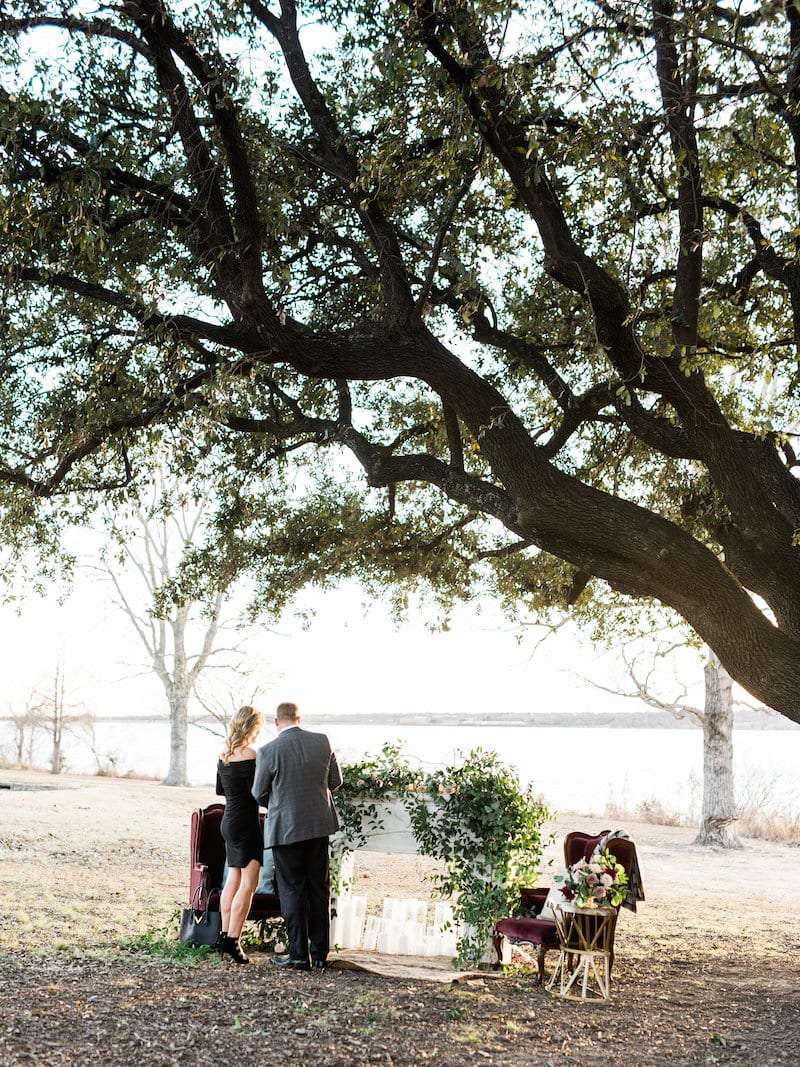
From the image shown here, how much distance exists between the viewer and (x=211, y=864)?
7.37 meters

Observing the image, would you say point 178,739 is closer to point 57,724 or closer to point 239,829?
point 57,724

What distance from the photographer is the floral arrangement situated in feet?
21.7

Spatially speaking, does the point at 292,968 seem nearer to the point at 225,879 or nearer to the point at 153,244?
the point at 225,879

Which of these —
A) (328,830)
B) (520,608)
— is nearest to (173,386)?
(328,830)

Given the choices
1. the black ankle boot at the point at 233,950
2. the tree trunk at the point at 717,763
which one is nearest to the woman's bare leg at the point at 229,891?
the black ankle boot at the point at 233,950

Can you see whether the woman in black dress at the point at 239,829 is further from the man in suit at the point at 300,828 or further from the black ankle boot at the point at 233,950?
the man in suit at the point at 300,828

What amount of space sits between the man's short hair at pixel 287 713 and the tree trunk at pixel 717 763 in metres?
12.2

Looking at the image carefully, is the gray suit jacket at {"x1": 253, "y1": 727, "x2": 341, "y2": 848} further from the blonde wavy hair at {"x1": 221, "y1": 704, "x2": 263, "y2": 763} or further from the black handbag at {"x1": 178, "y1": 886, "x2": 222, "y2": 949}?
the black handbag at {"x1": 178, "y1": 886, "x2": 222, "y2": 949}

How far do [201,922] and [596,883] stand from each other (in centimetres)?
286

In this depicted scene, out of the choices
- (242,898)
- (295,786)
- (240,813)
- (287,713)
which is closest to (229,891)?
(242,898)

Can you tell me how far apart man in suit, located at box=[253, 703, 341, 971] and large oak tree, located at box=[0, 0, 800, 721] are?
7.76 ft

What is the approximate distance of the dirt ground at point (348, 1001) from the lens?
15.5ft

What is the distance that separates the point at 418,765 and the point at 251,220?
4.23 meters

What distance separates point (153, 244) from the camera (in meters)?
7.88
